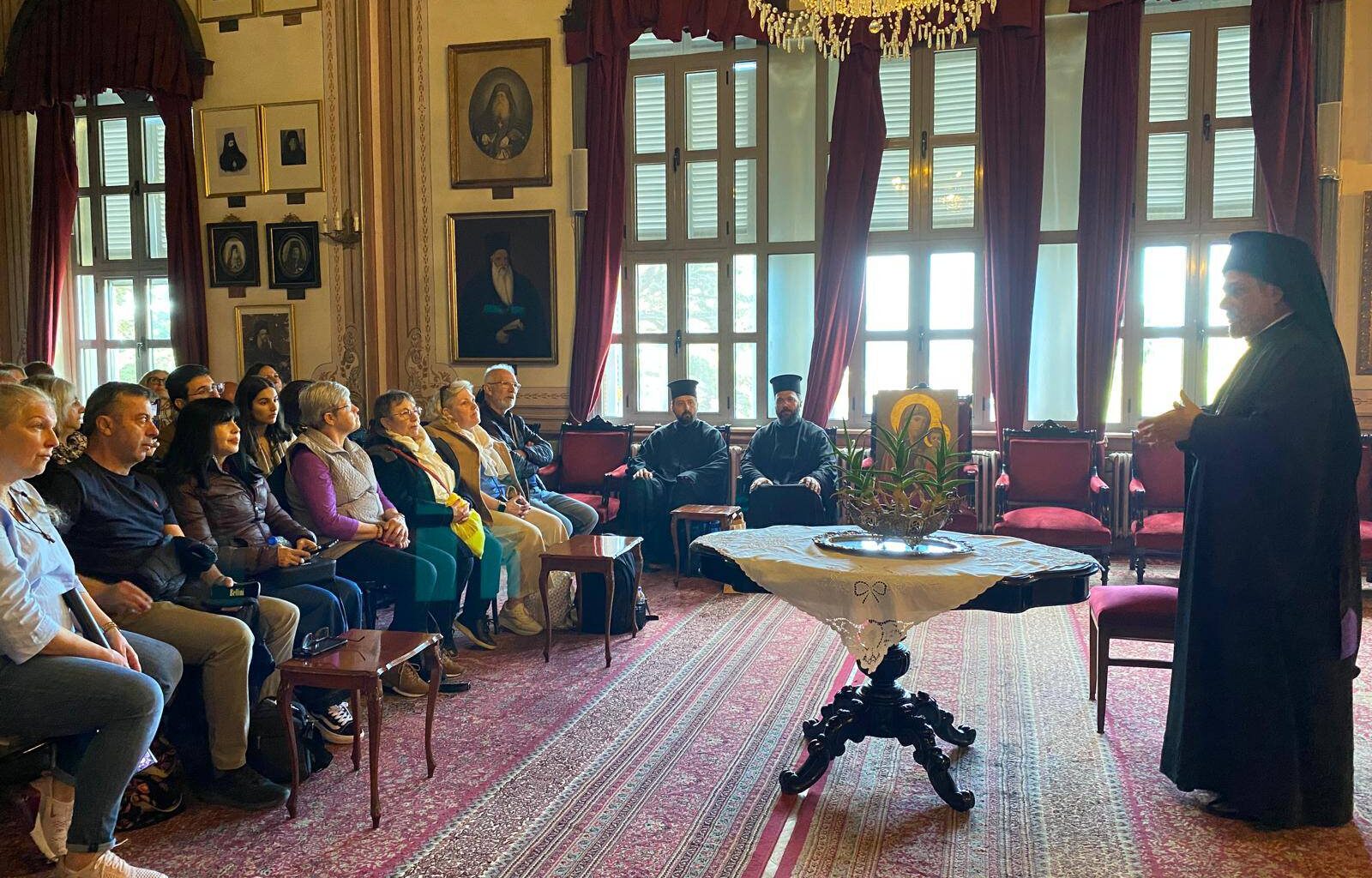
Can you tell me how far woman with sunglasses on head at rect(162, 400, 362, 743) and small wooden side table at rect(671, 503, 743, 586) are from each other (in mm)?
2679

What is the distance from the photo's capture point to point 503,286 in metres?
8.38

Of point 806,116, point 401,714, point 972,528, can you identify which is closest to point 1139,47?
point 806,116

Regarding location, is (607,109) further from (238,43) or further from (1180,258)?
(1180,258)

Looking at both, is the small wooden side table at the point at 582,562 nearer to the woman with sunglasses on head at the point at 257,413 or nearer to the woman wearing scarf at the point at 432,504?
the woman wearing scarf at the point at 432,504

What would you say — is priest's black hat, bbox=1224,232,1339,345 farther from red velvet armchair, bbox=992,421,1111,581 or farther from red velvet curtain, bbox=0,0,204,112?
red velvet curtain, bbox=0,0,204,112

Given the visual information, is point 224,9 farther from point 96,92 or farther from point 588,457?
point 588,457

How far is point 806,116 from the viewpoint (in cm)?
786

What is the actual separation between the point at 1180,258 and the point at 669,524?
160 inches

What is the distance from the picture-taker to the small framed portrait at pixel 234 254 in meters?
8.88

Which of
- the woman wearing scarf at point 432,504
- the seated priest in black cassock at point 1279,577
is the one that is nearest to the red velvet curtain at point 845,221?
the woman wearing scarf at point 432,504

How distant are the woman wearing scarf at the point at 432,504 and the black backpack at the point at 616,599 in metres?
0.46

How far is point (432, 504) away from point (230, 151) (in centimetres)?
550

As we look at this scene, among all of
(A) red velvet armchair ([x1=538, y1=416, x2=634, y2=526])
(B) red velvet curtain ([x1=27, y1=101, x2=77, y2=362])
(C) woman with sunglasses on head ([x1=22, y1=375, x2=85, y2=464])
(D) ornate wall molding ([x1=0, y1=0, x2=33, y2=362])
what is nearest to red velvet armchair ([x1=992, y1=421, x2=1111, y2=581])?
(A) red velvet armchair ([x1=538, y1=416, x2=634, y2=526])

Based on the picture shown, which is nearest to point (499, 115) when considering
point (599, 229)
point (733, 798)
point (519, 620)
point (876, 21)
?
point (599, 229)
